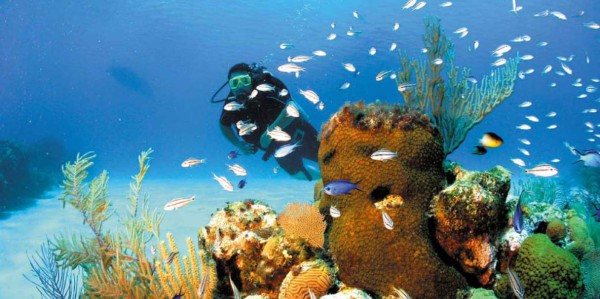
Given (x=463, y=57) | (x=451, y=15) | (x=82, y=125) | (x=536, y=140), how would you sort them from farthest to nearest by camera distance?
1. (x=82, y=125)
2. (x=536, y=140)
3. (x=463, y=57)
4. (x=451, y=15)

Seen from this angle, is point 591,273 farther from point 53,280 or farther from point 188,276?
point 53,280

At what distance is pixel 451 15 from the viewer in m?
38.5

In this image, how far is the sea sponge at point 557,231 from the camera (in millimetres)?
4012

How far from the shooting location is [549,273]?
322 centimetres

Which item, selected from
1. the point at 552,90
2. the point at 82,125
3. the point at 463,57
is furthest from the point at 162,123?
the point at 552,90

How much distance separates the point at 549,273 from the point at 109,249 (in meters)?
5.33

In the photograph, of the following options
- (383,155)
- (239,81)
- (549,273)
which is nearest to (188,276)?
(383,155)

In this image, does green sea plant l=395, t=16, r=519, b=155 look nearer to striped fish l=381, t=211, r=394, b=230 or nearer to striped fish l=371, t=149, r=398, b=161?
striped fish l=371, t=149, r=398, b=161

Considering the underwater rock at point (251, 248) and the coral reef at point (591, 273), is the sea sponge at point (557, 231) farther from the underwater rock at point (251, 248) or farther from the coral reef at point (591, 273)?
the underwater rock at point (251, 248)

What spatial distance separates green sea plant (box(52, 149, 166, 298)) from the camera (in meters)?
4.03

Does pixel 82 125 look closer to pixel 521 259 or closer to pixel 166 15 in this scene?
pixel 166 15

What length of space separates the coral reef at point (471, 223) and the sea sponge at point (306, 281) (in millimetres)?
1401

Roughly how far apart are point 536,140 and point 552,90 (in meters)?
55.5

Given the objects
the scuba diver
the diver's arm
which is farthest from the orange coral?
the diver's arm
